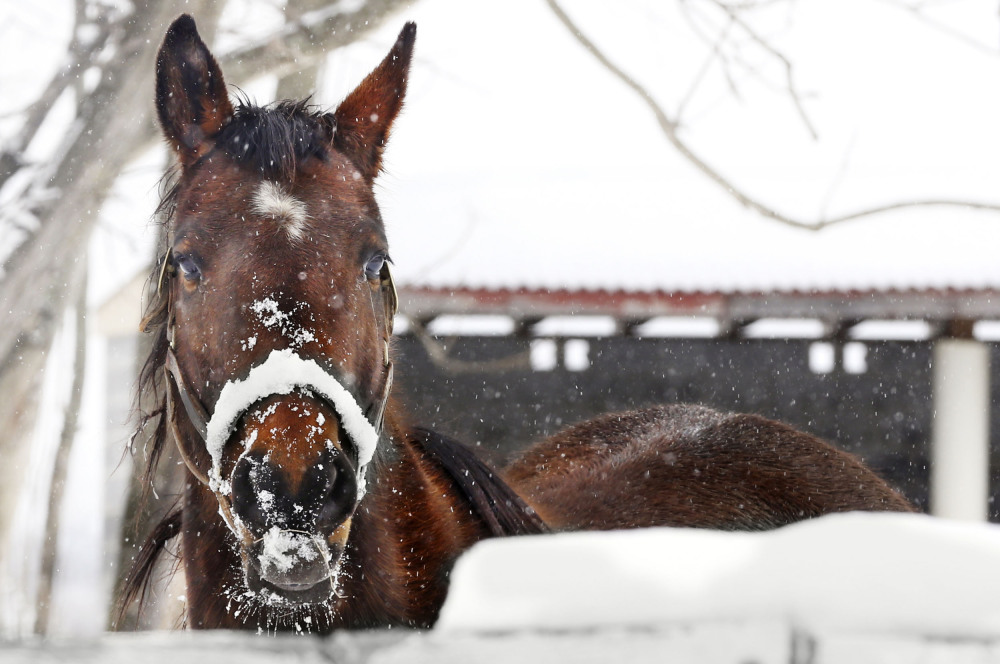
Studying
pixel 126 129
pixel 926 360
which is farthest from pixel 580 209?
pixel 126 129

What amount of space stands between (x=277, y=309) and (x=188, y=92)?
683mm

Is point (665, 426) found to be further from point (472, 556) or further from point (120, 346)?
point (120, 346)

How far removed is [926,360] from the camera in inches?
267

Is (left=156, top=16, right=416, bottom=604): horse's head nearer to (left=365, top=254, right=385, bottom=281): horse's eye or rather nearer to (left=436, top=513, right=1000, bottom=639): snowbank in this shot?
(left=365, top=254, right=385, bottom=281): horse's eye

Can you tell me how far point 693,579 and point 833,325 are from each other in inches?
226

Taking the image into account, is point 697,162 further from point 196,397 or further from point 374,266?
point 196,397

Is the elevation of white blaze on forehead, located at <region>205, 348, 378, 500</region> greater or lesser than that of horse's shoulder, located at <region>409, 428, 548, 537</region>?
greater

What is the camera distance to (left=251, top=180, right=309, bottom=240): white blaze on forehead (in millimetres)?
1549

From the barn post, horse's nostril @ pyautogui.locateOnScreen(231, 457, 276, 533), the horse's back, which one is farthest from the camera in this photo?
the barn post

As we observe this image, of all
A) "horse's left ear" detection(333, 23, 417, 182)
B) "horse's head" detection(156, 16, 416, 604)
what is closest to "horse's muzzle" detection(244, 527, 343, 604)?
"horse's head" detection(156, 16, 416, 604)

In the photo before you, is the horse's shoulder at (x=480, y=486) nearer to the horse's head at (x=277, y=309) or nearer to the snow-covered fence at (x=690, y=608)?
the horse's head at (x=277, y=309)

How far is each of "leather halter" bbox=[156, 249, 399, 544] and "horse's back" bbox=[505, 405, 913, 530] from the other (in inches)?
34.5

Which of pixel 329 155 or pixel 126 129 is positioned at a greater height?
pixel 126 129

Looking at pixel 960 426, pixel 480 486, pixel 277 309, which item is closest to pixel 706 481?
pixel 480 486
